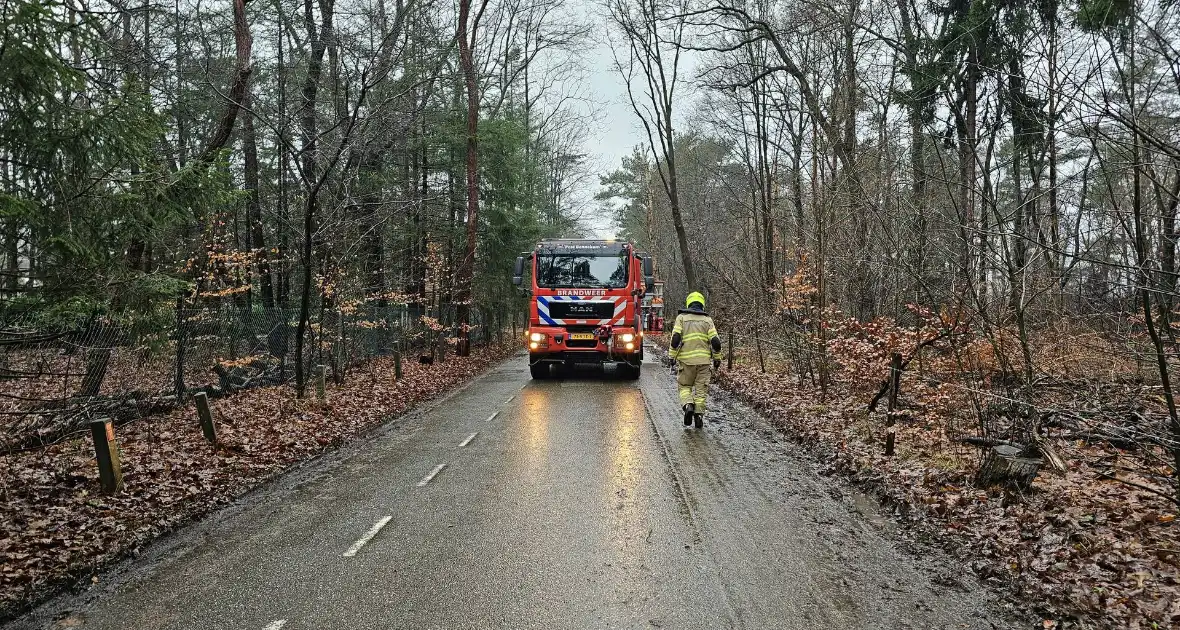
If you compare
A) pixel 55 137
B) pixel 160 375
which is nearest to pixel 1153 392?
pixel 55 137

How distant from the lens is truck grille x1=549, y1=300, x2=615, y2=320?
18.0 metres

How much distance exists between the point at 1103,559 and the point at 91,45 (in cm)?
960

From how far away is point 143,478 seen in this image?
7.16 meters

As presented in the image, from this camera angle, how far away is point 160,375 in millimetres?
10828

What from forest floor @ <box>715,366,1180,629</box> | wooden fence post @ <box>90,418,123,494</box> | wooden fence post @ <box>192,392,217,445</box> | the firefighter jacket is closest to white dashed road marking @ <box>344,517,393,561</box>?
wooden fence post @ <box>90,418,123,494</box>

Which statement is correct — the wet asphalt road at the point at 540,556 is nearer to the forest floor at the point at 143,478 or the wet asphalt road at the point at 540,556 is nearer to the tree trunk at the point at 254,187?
the forest floor at the point at 143,478

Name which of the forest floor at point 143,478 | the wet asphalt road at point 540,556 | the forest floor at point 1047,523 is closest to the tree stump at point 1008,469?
the forest floor at point 1047,523

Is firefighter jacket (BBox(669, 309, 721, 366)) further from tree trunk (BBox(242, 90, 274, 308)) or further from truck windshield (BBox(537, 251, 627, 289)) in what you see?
tree trunk (BBox(242, 90, 274, 308))

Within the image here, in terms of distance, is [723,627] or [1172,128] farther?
[1172,128]

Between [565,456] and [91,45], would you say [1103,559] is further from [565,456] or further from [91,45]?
[91,45]

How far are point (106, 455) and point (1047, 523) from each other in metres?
8.29

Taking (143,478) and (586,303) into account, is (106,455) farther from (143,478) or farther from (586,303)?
(586,303)

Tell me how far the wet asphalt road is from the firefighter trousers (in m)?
1.94

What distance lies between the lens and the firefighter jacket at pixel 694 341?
35.8 ft
